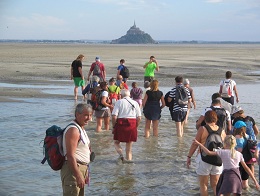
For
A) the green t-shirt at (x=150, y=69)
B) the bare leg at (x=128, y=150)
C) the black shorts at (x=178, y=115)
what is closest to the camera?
the bare leg at (x=128, y=150)

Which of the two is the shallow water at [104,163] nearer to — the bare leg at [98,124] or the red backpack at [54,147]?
the bare leg at [98,124]

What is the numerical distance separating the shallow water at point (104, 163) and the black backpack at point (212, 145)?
1071 mm

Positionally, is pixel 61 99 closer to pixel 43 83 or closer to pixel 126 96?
pixel 43 83

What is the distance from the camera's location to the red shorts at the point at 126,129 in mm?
9141

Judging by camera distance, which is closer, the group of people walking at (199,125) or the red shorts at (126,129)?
the group of people walking at (199,125)

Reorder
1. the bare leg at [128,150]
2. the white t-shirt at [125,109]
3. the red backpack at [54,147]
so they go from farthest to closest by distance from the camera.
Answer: the bare leg at [128,150] → the white t-shirt at [125,109] → the red backpack at [54,147]

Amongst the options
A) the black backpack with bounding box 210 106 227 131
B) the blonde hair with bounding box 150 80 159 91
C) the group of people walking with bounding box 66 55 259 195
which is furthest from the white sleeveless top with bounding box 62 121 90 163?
the blonde hair with bounding box 150 80 159 91

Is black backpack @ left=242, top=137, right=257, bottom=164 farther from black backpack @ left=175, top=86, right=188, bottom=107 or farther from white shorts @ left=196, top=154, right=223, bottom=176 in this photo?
black backpack @ left=175, top=86, right=188, bottom=107

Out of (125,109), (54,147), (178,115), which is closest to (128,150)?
(125,109)

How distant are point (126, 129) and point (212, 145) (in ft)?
8.46

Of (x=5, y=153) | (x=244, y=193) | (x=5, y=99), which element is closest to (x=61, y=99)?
(x=5, y=99)

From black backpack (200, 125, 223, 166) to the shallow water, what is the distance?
1071 mm

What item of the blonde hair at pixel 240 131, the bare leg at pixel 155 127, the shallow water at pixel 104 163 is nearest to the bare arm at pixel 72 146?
Result: the shallow water at pixel 104 163

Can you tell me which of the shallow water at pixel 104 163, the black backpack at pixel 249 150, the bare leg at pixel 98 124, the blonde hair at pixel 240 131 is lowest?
the shallow water at pixel 104 163
